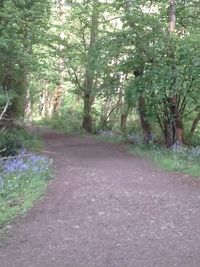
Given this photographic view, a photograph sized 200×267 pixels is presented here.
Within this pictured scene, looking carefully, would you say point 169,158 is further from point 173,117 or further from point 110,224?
point 110,224

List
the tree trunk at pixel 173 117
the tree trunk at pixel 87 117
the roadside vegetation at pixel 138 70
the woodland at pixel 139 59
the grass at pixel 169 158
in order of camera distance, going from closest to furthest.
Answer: the grass at pixel 169 158, the roadside vegetation at pixel 138 70, the woodland at pixel 139 59, the tree trunk at pixel 173 117, the tree trunk at pixel 87 117

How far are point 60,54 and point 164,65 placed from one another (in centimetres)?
1076

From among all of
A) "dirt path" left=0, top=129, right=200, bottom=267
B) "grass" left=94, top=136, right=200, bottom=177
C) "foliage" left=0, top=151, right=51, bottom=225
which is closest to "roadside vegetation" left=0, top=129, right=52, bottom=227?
"foliage" left=0, top=151, right=51, bottom=225

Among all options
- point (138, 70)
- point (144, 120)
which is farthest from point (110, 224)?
point (144, 120)

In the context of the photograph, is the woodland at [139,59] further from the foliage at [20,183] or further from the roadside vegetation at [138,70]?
the foliage at [20,183]

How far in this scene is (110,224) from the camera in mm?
7105

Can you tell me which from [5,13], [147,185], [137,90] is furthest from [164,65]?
[147,185]

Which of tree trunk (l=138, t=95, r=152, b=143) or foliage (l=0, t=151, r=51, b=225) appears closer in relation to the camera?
foliage (l=0, t=151, r=51, b=225)

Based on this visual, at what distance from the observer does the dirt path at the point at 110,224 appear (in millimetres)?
5645

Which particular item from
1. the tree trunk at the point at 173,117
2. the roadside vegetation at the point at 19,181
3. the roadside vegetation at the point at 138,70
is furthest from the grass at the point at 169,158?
the roadside vegetation at the point at 19,181

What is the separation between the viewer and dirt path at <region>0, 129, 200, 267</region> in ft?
18.5

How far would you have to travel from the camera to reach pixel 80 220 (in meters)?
7.38

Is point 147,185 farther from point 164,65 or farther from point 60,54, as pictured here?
point 60,54

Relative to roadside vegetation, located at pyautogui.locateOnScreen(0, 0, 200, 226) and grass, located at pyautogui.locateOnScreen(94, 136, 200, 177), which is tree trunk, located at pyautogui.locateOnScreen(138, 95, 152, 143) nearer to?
roadside vegetation, located at pyautogui.locateOnScreen(0, 0, 200, 226)
